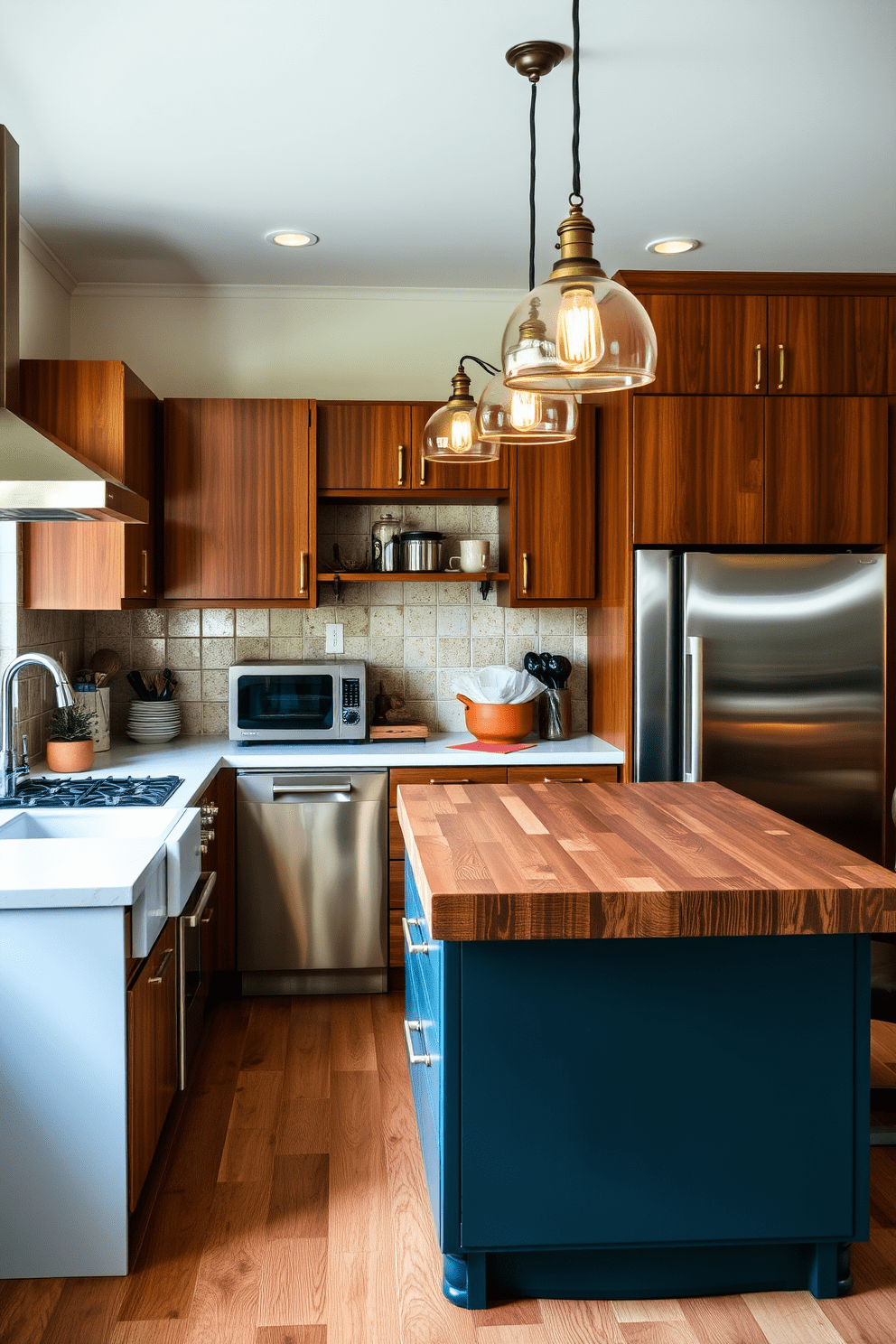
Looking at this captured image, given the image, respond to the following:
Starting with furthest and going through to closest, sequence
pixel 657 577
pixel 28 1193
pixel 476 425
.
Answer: pixel 657 577 < pixel 476 425 < pixel 28 1193

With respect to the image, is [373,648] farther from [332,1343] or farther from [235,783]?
[332,1343]

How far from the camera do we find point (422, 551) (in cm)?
384

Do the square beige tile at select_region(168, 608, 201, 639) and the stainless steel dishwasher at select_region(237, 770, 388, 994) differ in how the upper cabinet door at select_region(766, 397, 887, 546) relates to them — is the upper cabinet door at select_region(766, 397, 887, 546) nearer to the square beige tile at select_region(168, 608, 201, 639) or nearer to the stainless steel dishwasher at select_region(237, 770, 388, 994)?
the stainless steel dishwasher at select_region(237, 770, 388, 994)

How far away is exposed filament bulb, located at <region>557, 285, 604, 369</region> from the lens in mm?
1510

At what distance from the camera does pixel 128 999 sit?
2035 millimetres

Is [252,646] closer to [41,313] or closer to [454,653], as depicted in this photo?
[454,653]

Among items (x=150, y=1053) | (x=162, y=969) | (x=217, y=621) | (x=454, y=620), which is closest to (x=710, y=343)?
(x=454, y=620)

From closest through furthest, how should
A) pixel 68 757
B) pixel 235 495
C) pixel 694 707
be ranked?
1. pixel 68 757
2. pixel 694 707
3. pixel 235 495

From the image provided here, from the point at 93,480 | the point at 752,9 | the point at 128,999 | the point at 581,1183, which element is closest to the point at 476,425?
the point at 93,480

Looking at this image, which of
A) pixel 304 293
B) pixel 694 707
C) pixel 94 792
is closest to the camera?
pixel 94 792

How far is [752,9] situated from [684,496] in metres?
1.56

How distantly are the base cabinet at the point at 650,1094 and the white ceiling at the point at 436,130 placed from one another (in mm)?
1953

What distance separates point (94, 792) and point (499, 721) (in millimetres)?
1483

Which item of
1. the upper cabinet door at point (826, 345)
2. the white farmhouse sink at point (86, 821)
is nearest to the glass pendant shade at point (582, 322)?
the white farmhouse sink at point (86, 821)
